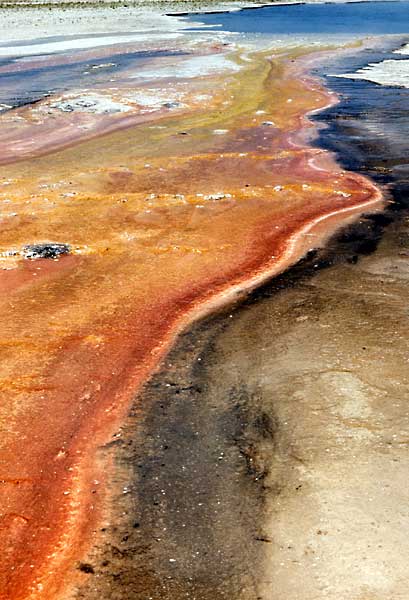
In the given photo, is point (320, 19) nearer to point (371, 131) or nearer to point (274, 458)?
point (371, 131)

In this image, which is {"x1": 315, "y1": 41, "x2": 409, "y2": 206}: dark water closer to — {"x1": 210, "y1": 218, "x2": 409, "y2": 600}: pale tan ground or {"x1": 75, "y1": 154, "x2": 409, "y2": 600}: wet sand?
{"x1": 210, "y1": 218, "x2": 409, "y2": 600}: pale tan ground

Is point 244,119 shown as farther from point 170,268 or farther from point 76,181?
point 170,268

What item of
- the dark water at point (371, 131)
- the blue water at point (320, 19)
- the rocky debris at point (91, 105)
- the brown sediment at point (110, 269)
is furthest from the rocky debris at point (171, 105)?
the blue water at point (320, 19)

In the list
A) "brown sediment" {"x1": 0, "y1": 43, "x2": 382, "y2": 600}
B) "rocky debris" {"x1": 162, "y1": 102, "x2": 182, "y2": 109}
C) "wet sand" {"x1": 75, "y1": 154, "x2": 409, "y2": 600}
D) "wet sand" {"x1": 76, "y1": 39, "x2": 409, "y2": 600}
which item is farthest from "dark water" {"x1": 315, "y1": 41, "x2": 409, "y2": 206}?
"wet sand" {"x1": 75, "y1": 154, "x2": 409, "y2": 600}

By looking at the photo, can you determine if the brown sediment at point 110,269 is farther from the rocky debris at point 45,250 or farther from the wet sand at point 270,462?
the wet sand at point 270,462


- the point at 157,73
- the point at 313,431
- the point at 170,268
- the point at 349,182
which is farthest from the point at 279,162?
the point at 157,73
